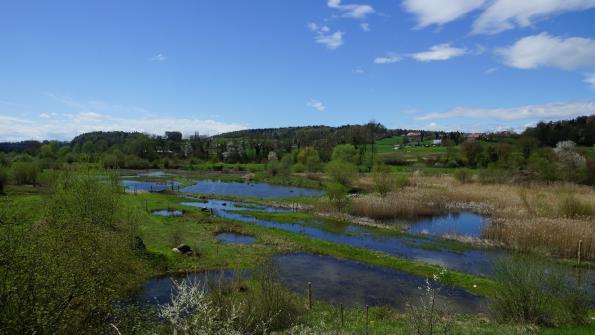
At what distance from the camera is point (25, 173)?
8044 centimetres

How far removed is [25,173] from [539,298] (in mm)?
93366

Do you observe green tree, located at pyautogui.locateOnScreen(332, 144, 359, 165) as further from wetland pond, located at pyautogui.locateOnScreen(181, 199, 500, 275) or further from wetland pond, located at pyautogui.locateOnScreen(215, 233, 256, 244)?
wetland pond, located at pyautogui.locateOnScreen(215, 233, 256, 244)

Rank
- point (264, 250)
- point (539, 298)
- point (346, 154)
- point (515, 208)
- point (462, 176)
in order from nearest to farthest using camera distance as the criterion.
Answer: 1. point (539, 298)
2. point (264, 250)
3. point (515, 208)
4. point (462, 176)
5. point (346, 154)

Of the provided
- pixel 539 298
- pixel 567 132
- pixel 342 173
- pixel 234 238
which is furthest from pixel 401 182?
pixel 567 132

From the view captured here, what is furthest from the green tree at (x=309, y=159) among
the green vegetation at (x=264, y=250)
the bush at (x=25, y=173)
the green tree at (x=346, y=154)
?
the bush at (x=25, y=173)

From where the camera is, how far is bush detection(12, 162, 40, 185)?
261 feet

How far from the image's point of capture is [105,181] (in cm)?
3203

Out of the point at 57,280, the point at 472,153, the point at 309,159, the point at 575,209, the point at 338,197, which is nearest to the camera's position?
the point at 57,280

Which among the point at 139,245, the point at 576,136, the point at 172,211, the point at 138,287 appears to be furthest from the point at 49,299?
the point at 576,136

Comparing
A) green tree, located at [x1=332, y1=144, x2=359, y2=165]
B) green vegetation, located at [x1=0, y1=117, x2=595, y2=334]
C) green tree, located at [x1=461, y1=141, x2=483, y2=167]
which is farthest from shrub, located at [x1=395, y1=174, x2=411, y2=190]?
green tree, located at [x1=461, y1=141, x2=483, y2=167]

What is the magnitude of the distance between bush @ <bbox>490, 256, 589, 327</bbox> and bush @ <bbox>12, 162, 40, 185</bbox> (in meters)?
88.8

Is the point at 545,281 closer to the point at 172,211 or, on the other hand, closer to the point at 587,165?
the point at 172,211

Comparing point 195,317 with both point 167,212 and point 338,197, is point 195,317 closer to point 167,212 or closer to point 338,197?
point 338,197

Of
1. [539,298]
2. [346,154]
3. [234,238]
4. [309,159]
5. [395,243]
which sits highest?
[346,154]
